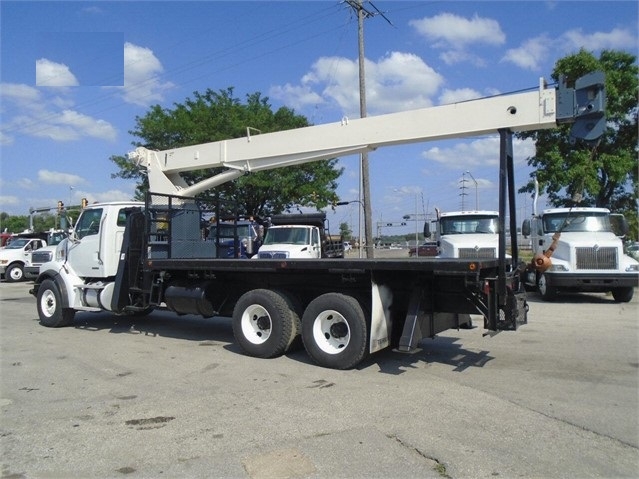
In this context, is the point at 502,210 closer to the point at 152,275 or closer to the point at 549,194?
the point at 152,275

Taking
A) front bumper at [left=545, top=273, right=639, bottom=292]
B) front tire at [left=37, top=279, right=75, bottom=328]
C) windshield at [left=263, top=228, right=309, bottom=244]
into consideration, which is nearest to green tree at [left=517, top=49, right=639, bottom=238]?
front bumper at [left=545, top=273, right=639, bottom=292]

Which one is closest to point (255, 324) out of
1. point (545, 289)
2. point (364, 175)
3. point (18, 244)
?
point (545, 289)

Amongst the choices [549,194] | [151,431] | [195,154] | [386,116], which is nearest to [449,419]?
[151,431]

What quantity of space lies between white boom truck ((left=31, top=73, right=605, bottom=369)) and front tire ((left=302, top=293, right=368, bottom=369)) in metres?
0.01

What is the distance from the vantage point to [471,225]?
15477mm

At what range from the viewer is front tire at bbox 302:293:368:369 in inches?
275

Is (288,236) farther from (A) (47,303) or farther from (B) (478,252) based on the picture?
(A) (47,303)

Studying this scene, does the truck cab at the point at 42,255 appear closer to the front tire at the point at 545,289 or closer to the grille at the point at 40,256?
the grille at the point at 40,256

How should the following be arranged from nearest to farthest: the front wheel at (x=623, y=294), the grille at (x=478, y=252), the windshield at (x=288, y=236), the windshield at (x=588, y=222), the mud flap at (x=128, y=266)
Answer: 1. the mud flap at (x=128, y=266)
2. the grille at (x=478, y=252)
3. the front wheel at (x=623, y=294)
4. the windshield at (x=588, y=222)
5. the windshield at (x=288, y=236)

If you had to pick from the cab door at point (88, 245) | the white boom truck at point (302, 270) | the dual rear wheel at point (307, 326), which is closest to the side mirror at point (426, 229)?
the white boom truck at point (302, 270)

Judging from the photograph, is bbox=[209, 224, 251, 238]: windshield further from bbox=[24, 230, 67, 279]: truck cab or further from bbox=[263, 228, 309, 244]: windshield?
bbox=[24, 230, 67, 279]: truck cab

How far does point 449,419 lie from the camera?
524 cm

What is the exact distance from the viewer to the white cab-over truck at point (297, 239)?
60.1ft

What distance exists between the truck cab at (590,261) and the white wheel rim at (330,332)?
7.96 metres
